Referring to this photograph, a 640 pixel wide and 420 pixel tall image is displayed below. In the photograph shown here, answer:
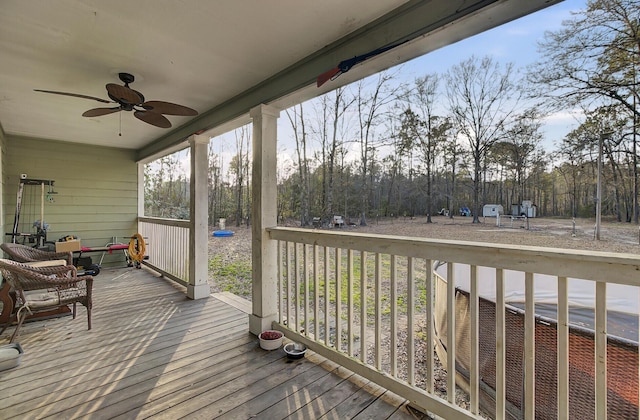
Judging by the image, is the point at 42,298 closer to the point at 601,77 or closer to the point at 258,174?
the point at 258,174

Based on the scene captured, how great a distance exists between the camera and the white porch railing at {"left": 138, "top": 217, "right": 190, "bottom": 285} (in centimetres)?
436

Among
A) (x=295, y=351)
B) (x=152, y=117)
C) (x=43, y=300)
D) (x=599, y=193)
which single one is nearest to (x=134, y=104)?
(x=152, y=117)

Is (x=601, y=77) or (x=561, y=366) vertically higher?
(x=601, y=77)

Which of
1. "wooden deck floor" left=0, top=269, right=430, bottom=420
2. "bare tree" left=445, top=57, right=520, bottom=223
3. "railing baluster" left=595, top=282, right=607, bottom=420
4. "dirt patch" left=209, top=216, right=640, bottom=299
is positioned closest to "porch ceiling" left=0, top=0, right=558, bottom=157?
"bare tree" left=445, top=57, right=520, bottom=223

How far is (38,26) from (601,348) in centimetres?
361

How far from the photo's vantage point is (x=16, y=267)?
2586 millimetres

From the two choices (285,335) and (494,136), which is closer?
(494,136)

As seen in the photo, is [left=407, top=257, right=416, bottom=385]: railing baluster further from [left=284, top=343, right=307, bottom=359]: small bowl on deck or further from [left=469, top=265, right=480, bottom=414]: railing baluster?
[left=284, top=343, right=307, bottom=359]: small bowl on deck

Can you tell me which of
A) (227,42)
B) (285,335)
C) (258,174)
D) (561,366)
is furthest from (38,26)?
(561,366)

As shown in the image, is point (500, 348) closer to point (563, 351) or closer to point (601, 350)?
point (563, 351)

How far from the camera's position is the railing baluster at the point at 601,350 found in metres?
1.18

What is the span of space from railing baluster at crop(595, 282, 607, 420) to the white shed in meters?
0.83

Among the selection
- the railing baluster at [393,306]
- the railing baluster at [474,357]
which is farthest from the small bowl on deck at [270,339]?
the railing baluster at [474,357]

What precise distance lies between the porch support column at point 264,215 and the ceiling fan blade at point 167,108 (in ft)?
2.00
